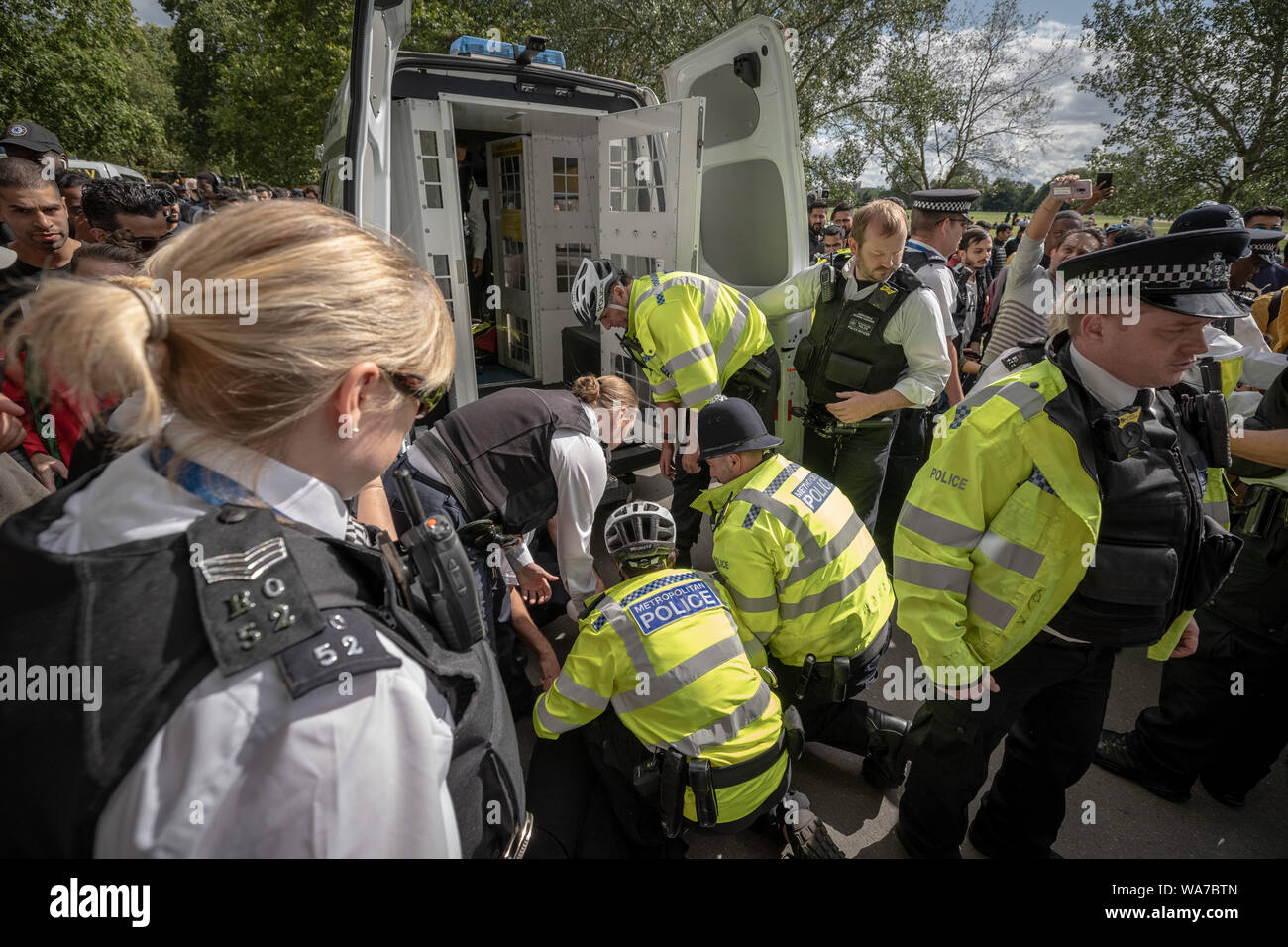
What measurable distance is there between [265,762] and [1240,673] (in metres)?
3.20

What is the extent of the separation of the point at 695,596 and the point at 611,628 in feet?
0.98

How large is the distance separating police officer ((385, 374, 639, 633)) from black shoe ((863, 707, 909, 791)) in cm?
141

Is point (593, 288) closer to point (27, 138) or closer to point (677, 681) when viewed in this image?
point (677, 681)

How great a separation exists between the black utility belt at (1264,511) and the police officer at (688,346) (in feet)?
7.10

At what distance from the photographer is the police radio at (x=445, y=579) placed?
3.18 ft

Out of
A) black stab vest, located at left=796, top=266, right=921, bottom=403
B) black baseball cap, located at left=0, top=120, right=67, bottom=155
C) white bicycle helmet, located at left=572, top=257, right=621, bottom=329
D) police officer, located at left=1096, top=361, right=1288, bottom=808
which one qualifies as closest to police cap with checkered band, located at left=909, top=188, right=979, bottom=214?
black stab vest, located at left=796, top=266, right=921, bottom=403

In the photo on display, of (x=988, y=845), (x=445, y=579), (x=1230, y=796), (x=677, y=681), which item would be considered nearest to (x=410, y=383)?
(x=445, y=579)

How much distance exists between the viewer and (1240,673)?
8.00ft

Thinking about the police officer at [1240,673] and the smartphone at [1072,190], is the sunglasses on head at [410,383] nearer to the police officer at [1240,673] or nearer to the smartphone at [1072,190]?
the police officer at [1240,673]

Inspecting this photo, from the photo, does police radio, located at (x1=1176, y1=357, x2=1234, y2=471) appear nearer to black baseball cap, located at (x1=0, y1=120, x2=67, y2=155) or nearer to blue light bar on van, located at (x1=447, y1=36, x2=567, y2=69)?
blue light bar on van, located at (x1=447, y1=36, x2=567, y2=69)

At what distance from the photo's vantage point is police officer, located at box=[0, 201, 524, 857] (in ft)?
2.29

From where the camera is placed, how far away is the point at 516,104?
4.38 m

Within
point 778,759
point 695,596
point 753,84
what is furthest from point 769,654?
point 753,84

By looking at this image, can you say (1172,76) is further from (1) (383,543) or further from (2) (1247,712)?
(1) (383,543)
